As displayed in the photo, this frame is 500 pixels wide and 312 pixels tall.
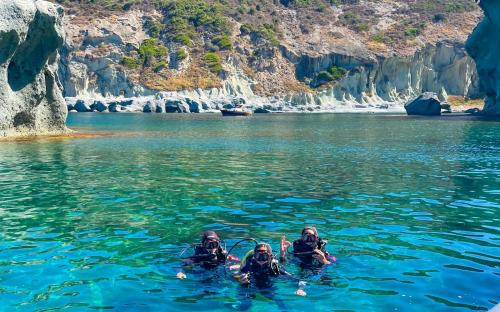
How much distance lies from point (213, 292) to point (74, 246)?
5136 mm

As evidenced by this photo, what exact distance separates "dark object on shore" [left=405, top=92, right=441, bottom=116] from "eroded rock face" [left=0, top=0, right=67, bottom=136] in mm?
67111

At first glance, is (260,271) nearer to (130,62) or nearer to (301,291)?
(301,291)

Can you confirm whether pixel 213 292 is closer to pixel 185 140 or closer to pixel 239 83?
pixel 185 140

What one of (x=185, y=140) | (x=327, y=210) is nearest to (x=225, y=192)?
(x=327, y=210)

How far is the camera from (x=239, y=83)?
412 feet

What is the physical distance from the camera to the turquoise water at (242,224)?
1080 cm

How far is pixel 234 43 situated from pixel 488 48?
68.5 metres

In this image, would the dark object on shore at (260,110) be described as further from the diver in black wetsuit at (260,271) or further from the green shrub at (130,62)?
the diver in black wetsuit at (260,271)

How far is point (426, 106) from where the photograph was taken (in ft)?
313

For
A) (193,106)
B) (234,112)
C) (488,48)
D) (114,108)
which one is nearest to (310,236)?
(488,48)

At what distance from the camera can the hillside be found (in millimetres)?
120125

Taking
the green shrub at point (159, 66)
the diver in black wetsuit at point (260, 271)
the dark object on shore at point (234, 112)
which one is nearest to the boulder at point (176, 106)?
the green shrub at point (159, 66)

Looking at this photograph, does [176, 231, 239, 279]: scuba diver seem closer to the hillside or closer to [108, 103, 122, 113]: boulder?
[108, 103, 122, 113]: boulder

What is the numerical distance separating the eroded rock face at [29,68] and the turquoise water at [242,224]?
37.1 feet
